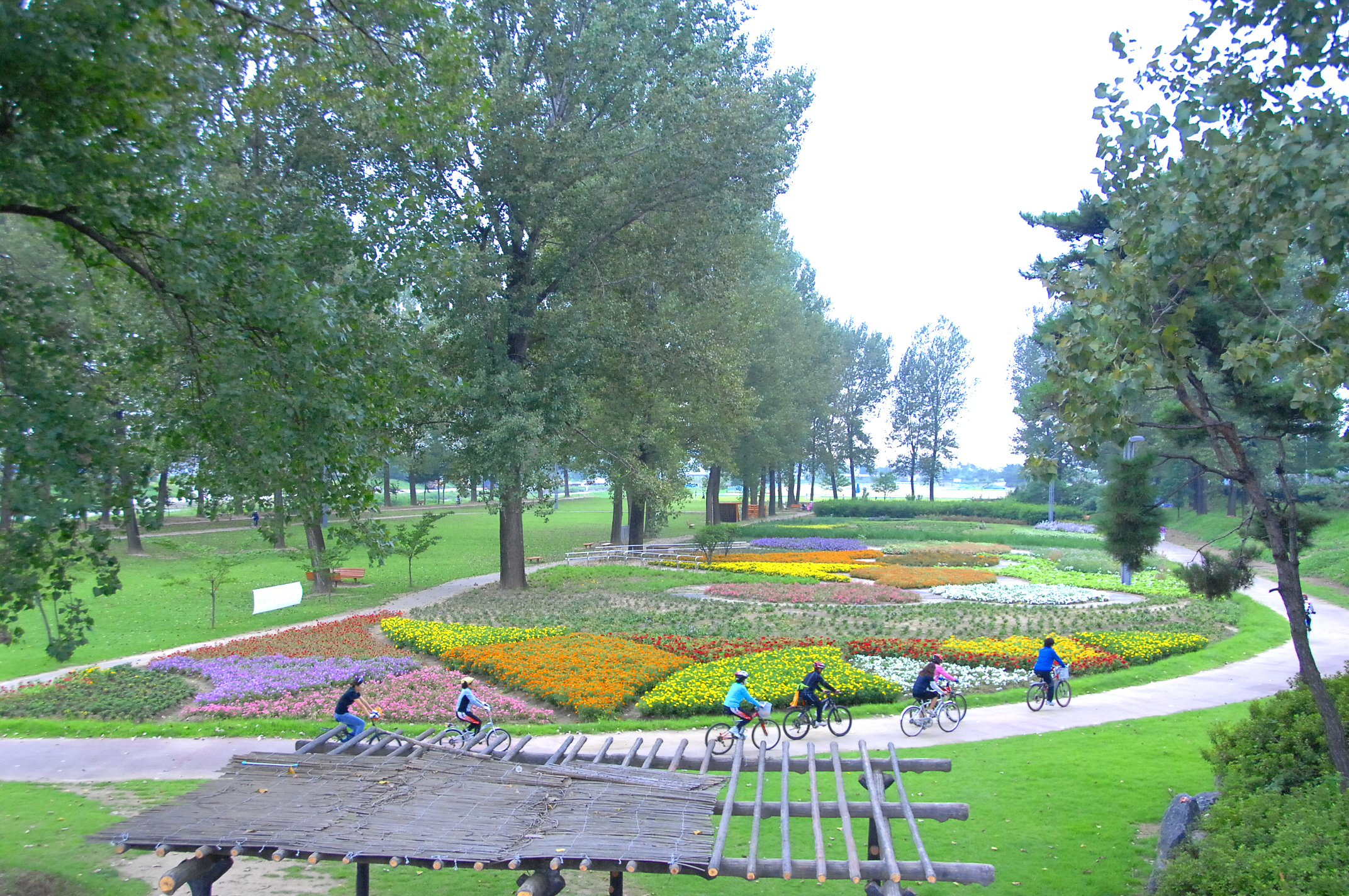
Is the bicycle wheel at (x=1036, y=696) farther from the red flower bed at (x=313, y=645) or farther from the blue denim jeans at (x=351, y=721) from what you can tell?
the red flower bed at (x=313, y=645)

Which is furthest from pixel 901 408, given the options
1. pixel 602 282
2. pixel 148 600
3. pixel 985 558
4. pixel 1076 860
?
pixel 1076 860

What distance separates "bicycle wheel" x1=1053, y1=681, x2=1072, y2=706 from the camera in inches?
573

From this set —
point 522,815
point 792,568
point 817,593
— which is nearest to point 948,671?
point 817,593

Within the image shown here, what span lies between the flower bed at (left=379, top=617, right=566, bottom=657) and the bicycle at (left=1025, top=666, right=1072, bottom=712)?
9576mm

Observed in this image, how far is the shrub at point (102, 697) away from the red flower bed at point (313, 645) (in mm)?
1822

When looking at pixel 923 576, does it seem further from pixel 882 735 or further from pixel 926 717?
pixel 882 735

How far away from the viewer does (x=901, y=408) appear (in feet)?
247

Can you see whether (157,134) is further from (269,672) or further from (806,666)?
(806,666)

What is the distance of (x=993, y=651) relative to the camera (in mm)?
17344

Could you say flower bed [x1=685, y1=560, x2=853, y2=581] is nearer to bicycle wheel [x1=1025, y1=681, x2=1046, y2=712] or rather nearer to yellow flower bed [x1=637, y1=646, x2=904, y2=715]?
yellow flower bed [x1=637, y1=646, x2=904, y2=715]

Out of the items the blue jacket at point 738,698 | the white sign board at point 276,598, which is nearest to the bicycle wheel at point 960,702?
the blue jacket at point 738,698

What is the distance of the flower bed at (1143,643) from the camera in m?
17.7

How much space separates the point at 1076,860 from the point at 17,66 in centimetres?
1191

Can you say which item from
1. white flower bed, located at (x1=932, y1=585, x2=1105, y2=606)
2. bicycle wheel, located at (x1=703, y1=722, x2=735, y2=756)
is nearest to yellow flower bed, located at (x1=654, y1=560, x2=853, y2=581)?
white flower bed, located at (x1=932, y1=585, x2=1105, y2=606)
